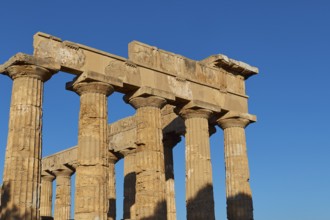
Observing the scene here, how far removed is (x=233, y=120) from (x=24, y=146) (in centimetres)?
1238

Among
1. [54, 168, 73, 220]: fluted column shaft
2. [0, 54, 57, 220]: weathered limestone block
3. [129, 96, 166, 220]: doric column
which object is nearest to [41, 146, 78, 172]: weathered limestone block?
[54, 168, 73, 220]: fluted column shaft

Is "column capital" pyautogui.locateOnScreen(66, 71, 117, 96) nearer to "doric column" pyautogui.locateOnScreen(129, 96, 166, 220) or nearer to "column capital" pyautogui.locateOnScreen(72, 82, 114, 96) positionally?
"column capital" pyautogui.locateOnScreen(72, 82, 114, 96)

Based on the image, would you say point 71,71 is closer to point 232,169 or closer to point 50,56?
point 50,56

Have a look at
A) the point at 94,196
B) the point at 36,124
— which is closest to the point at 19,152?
the point at 36,124

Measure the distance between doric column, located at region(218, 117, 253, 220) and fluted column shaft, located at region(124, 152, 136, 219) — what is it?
698 cm

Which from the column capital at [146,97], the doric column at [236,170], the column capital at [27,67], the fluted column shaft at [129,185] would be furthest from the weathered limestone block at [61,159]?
the column capital at [27,67]

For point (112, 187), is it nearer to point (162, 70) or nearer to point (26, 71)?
point (162, 70)

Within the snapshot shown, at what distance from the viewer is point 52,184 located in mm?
40656

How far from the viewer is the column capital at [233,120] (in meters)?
30.1

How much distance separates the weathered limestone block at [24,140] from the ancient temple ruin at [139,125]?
4cm

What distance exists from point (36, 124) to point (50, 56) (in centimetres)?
304

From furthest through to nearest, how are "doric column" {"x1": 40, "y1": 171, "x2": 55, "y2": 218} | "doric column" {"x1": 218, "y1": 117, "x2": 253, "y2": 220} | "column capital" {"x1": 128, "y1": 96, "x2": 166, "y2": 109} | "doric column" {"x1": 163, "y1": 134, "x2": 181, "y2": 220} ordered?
"doric column" {"x1": 40, "y1": 171, "x2": 55, "y2": 218}, "doric column" {"x1": 163, "y1": 134, "x2": 181, "y2": 220}, "doric column" {"x1": 218, "y1": 117, "x2": 253, "y2": 220}, "column capital" {"x1": 128, "y1": 96, "x2": 166, "y2": 109}

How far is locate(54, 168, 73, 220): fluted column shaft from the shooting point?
127ft

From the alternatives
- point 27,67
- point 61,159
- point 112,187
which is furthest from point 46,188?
point 27,67
